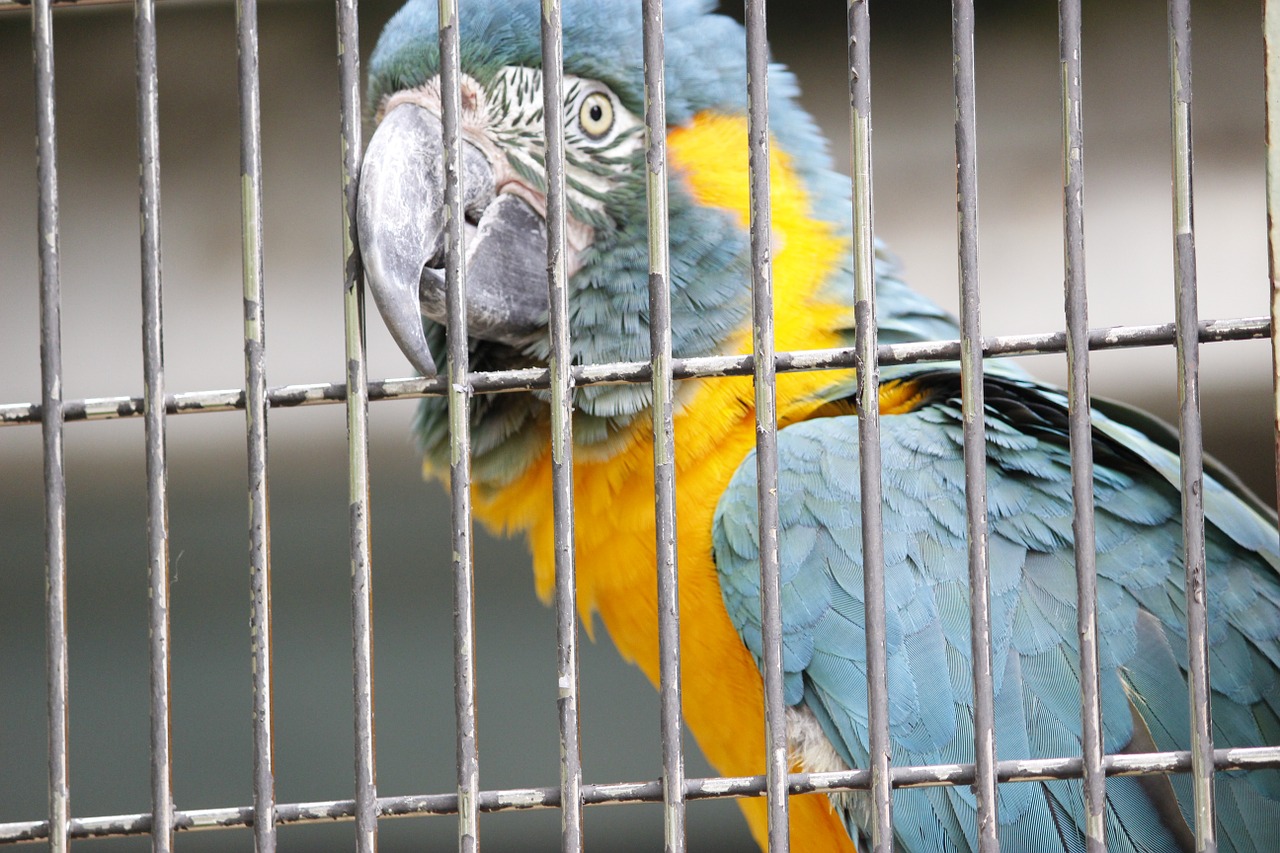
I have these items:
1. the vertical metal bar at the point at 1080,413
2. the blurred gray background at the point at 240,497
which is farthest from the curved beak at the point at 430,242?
the blurred gray background at the point at 240,497

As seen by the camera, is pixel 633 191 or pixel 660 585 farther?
pixel 633 191

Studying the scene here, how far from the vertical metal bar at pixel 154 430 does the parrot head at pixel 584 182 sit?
0.51 meters

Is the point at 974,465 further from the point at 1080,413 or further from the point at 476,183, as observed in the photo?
the point at 476,183

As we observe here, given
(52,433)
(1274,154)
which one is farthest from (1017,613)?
(52,433)

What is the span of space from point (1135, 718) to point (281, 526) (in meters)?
2.55

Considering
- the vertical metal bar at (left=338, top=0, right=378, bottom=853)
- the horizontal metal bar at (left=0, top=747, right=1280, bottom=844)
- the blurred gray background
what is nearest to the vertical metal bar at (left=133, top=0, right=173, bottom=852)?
the horizontal metal bar at (left=0, top=747, right=1280, bottom=844)

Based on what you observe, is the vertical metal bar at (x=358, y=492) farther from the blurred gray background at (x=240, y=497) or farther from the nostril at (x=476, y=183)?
the blurred gray background at (x=240, y=497)

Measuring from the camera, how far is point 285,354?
10.5 feet

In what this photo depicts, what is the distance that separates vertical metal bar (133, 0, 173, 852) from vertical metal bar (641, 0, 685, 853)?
15.1 inches

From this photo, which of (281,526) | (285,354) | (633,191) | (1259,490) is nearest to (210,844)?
(281,526)

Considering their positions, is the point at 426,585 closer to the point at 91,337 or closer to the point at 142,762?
the point at 142,762

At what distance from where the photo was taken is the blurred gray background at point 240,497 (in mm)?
3172

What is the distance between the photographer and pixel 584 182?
1.57m

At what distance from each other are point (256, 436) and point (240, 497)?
2.56 meters
